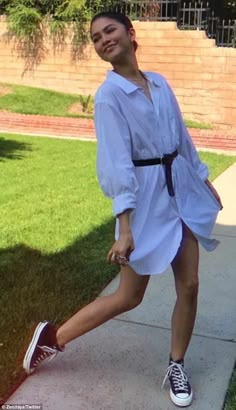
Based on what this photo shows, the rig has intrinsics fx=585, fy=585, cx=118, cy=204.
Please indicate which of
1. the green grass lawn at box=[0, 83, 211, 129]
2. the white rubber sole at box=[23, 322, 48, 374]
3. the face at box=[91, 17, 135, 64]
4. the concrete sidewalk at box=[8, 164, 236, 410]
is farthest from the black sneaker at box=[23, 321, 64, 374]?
the green grass lawn at box=[0, 83, 211, 129]

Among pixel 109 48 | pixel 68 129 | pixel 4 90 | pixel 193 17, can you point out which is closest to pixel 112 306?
pixel 109 48

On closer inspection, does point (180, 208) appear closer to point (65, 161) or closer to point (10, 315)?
point (10, 315)

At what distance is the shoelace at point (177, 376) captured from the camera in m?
2.80

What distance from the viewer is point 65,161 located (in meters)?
8.66

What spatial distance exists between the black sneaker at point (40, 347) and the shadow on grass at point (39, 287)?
0.39ft

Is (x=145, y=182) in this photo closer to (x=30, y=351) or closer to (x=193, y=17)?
(x=30, y=351)

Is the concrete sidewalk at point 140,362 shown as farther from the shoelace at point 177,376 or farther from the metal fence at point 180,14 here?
the metal fence at point 180,14

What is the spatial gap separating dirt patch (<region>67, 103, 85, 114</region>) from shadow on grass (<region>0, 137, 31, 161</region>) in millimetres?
4154

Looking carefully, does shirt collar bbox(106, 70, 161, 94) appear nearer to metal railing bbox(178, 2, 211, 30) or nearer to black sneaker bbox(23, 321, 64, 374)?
black sneaker bbox(23, 321, 64, 374)

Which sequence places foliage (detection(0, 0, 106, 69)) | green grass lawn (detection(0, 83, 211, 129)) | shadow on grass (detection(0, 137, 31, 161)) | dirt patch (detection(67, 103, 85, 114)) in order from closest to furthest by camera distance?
shadow on grass (detection(0, 137, 31, 161)) → green grass lawn (detection(0, 83, 211, 129)) → dirt patch (detection(67, 103, 85, 114)) → foliage (detection(0, 0, 106, 69))

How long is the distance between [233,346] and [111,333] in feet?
2.35

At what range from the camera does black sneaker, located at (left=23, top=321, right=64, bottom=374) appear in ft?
9.50

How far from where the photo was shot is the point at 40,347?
2910mm

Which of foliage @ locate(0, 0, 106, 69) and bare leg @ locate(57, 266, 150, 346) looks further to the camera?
foliage @ locate(0, 0, 106, 69)
